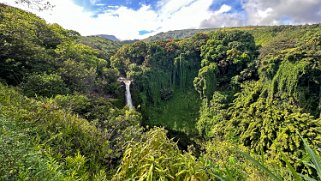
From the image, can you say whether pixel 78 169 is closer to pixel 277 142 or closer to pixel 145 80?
pixel 277 142

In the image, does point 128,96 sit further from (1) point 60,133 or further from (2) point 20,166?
(2) point 20,166

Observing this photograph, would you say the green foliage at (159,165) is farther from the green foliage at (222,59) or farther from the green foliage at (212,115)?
the green foliage at (222,59)

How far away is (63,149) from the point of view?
2.85 metres

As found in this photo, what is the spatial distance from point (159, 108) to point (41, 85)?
17638 mm

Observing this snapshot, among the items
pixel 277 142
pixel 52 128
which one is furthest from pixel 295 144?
pixel 52 128

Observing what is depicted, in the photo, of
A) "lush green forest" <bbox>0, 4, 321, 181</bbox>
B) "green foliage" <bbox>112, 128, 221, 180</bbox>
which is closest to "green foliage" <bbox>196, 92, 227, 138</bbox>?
"lush green forest" <bbox>0, 4, 321, 181</bbox>

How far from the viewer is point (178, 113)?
2338 cm

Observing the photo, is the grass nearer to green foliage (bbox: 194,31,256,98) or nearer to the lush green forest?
the lush green forest

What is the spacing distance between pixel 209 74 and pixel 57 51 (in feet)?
51.9

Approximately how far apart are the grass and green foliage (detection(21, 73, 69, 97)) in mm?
15011

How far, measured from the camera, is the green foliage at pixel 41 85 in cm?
639

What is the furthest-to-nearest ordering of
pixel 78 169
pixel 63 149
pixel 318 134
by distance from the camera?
1. pixel 318 134
2. pixel 63 149
3. pixel 78 169

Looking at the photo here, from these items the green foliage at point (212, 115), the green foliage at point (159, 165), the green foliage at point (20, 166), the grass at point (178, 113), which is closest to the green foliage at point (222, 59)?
the green foliage at point (212, 115)

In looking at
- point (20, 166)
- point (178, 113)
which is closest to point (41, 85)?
point (20, 166)
